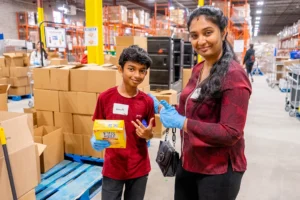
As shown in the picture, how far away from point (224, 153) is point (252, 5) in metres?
18.6

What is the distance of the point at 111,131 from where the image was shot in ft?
4.81

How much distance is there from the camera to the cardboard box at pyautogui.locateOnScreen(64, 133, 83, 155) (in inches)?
126

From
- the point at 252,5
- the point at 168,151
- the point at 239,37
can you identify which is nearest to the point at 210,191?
the point at 168,151

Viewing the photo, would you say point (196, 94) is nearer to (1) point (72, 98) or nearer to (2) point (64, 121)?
(1) point (72, 98)

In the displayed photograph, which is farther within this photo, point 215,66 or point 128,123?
point 128,123

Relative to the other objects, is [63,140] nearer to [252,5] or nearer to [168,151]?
[168,151]

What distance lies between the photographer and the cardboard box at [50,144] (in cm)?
284

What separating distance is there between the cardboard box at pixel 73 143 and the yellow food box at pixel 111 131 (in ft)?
5.94

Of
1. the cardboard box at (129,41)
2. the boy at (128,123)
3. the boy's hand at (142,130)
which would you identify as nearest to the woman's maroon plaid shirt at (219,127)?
the boy's hand at (142,130)

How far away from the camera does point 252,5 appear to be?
17469mm

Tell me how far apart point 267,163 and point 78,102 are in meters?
2.56

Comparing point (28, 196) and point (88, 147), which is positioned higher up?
point (28, 196)

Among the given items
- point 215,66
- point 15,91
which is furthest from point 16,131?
point 15,91

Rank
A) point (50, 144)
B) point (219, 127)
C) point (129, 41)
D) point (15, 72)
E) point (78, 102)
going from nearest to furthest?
point (219, 127) < point (50, 144) < point (78, 102) < point (129, 41) < point (15, 72)
